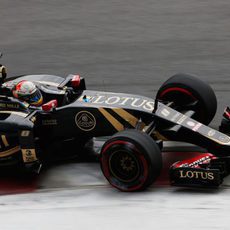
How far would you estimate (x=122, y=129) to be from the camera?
8.42m

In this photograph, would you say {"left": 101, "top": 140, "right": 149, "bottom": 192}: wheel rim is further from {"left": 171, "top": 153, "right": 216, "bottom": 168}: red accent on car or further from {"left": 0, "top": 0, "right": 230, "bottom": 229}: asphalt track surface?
{"left": 171, "top": 153, "right": 216, "bottom": 168}: red accent on car

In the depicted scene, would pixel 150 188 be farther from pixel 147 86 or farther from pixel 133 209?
pixel 147 86

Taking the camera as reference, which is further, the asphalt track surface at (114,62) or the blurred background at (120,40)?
the blurred background at (120,40)

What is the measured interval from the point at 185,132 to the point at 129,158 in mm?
876

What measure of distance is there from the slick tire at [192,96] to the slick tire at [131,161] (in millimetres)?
1672

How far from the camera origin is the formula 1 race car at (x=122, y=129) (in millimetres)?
7625

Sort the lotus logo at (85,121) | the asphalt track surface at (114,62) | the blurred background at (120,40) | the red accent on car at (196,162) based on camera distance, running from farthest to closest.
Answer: the blurred background at (120,40)
the lotus logo at (85,121)
the red accent on car at (196,162)
the asphalt track surface at (114,62)

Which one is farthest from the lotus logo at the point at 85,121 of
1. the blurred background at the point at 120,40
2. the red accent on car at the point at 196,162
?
the blurred background at the point at 120,40

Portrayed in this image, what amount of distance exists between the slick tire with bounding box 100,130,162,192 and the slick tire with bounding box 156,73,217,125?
1672 mm

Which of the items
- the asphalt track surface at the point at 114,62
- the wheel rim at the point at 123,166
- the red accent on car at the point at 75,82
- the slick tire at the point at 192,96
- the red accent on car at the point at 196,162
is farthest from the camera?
the red accent on car at the point at 75,82

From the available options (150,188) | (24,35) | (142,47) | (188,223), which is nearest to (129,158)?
(150,188)

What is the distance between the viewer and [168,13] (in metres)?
15.4

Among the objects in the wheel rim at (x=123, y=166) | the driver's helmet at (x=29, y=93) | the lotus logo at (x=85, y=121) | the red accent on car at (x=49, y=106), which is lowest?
the wheel rim at (x=123, y=166)

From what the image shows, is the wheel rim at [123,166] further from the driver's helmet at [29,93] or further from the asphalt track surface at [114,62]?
the driver's helmet at [29,93]
